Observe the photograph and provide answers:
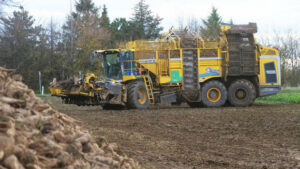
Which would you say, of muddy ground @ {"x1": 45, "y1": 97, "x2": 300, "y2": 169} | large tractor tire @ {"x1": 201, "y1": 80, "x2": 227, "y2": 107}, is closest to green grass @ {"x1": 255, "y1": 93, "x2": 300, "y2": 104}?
large tractor tire @ {"x1": 201, "y1": 80, "x2": 227, "y2": 107}

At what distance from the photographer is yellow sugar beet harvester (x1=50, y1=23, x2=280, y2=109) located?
18266 mm

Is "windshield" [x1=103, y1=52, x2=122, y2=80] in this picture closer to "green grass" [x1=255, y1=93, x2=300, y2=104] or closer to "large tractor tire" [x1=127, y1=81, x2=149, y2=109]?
"large tractor tire" [x1=127, y1=81, x2=149, y2=109]

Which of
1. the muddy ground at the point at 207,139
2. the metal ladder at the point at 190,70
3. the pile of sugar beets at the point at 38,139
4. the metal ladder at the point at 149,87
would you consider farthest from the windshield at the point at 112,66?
the pile of sugar beets at the point at 38,139

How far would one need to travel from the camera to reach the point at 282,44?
5244 cm

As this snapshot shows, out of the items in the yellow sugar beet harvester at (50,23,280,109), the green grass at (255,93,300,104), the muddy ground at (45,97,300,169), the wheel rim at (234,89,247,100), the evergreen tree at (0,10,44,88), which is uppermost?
the evergreen tree at (0,10,44,88)

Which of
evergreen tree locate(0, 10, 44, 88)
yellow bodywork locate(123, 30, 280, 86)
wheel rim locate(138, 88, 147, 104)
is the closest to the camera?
wheel rim locate(138, 88, 147, 104)

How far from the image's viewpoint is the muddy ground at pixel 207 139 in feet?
24.2

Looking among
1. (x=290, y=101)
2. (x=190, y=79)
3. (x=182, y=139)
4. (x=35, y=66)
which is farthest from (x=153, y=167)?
(x=35, y=66)

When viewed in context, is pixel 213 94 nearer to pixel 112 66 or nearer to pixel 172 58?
pixel 172 58

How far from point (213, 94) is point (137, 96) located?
4176mm

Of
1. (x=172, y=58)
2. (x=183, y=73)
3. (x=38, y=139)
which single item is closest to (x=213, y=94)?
(x=183, y=73)

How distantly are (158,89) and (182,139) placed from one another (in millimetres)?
9528

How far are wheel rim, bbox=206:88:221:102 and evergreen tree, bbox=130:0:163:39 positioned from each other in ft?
117

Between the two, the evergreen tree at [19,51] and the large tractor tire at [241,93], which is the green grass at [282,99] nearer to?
the large tractor tire at [241,93]
